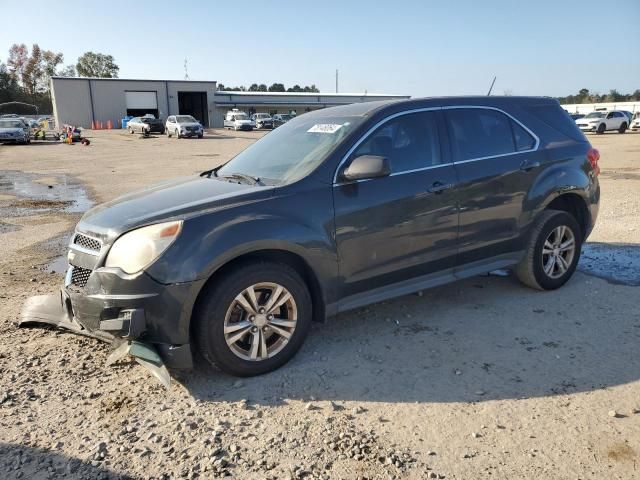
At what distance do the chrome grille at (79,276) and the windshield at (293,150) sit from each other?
1416mm

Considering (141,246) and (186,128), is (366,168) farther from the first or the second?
(186,128)

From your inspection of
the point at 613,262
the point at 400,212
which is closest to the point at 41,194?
the point at 400,212

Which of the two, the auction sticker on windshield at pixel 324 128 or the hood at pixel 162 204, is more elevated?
the auction sticker on windshield at pixel 324 128

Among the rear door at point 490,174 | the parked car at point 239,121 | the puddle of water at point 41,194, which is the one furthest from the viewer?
the parked car at point 239,121

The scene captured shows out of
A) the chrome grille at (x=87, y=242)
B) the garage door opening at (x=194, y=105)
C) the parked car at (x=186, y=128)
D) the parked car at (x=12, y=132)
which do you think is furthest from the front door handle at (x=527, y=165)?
the garage door opening at (x=194, y=105)

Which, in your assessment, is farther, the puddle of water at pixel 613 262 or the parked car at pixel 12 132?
the parked car at pixel 12 132

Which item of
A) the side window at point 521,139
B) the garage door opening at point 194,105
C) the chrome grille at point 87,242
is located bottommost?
the chrome grille at point 87,242

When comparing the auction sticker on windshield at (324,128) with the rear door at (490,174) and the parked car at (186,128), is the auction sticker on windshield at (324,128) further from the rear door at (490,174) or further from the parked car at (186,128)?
the parked car at (186,128)

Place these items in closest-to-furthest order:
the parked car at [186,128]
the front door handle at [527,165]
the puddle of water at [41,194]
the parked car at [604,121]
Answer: the front door handle at [527,165], the puddle of water at [41,194], the parked car at [604,121], the parked car at [186,128]

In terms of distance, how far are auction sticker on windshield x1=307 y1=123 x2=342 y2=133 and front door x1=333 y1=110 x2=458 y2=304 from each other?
307 millimetres

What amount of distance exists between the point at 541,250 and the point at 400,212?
5.81ft

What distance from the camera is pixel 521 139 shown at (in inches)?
192

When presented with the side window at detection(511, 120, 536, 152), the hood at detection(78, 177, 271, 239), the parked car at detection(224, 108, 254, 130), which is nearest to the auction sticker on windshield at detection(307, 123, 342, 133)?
the hood at detection(78, 177, 271, 239)

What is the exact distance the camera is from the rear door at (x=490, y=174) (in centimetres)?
444
